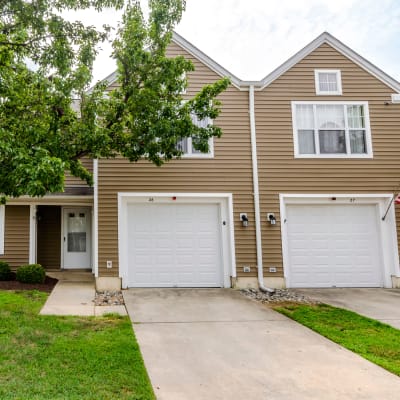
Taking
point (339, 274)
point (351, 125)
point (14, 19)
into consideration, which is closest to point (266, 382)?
point (339, 274)

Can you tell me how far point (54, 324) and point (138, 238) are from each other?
4002 mm

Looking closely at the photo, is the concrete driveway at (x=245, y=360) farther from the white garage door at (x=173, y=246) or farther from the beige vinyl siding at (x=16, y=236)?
the beige vinyl siding at (x=16, y=236)

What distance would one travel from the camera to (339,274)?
31.8ft

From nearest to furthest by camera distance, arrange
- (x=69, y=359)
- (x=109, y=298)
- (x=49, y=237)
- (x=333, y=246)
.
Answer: (x=69, y=359)
(x=109, y=298)
(x=333, y=246)
(x=49, y=237)

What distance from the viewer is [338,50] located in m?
10.3

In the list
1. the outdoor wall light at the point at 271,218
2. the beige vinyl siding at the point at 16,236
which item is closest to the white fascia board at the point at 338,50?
the outdoor wall light at the point at 271,218

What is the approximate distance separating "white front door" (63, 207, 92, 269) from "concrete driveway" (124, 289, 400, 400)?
16.4 ft

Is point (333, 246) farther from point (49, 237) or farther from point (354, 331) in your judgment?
point (49, 237)

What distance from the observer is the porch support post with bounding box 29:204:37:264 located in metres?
10.4

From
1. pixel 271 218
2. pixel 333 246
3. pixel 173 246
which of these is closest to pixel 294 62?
pixel 271 218

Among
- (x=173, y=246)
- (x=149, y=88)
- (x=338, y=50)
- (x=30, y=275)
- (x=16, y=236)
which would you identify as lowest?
(x=30, y=275)

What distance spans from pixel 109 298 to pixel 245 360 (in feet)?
14.7

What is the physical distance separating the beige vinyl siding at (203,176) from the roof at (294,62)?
0.60 ft

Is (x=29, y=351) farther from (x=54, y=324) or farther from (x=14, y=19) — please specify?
(x=14, y=19)
